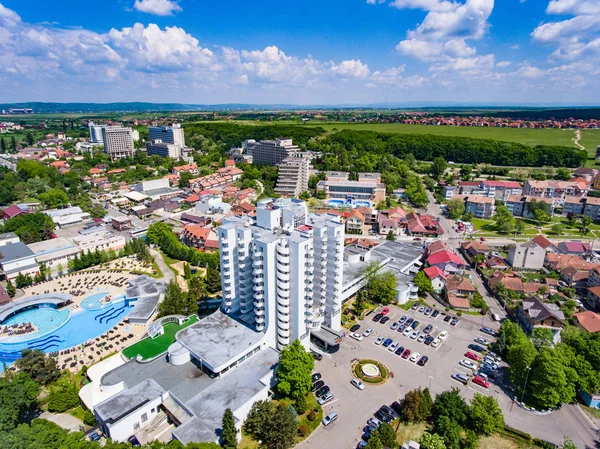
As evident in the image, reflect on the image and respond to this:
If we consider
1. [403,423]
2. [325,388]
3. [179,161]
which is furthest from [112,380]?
[179,161]

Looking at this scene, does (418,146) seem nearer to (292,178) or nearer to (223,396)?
(292,178)

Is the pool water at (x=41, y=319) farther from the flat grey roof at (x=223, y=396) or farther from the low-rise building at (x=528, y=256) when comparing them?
the low-rise building at (x=528, y=256)

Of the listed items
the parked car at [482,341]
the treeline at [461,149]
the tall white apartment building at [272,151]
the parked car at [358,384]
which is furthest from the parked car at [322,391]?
the treeline at [461,149]

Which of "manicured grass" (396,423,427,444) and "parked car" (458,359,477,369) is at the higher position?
"parked car" (458,359,477,369)

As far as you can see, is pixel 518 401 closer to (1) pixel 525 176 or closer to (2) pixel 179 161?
(1) pixel 525 176

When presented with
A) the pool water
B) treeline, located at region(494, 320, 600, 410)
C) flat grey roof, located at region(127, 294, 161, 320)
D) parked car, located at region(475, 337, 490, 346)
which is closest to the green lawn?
flat grey roof, located at region(127, 294, 161, 320)

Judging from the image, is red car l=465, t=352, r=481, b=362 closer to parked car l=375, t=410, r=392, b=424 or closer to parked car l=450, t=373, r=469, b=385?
parked car l=450, t=373, r=469, b=385
